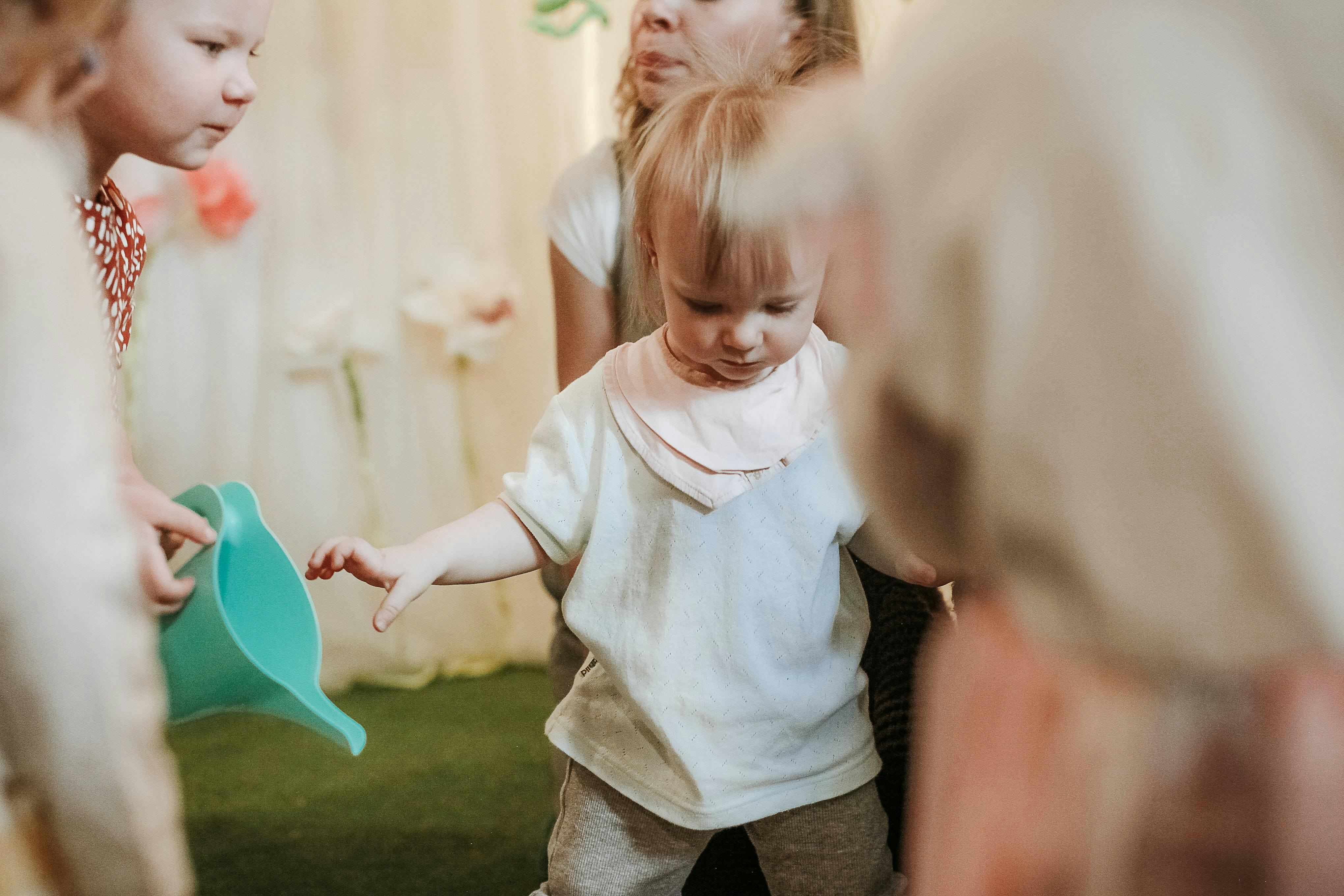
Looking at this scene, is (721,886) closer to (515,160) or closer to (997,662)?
(997,662)

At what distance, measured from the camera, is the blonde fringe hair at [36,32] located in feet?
0.99

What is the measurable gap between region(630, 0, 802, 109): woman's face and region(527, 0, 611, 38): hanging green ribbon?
0.18 m

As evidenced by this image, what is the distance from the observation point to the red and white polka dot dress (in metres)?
0.52

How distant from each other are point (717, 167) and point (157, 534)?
308mm

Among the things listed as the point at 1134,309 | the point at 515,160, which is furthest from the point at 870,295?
the point at 515,160

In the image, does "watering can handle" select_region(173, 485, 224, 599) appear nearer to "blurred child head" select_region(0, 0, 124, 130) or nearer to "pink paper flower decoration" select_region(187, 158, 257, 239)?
"blurred child head" select_region(0, 0, 124, 130)

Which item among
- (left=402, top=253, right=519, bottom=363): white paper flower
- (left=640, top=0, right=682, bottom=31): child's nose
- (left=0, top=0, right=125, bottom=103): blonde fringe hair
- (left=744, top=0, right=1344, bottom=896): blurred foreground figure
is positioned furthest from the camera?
(left=402, top=253, right=519, bottom=363): white paper flower

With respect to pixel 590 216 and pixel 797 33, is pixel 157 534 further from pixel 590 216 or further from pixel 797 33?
pixel 797 33

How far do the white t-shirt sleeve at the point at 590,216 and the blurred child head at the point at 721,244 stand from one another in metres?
0.15

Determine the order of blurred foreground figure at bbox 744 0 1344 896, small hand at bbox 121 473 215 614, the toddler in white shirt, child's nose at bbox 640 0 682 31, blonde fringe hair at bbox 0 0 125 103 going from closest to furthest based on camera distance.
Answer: blurred foreground figure at bbox 744 0 1344 896 → blonde fringe hair at bbox 0 0 125 103 → small hand at bbox 121 473 215 614 → the toddler in white shirt → child's nose at bbox 640 0 682 31

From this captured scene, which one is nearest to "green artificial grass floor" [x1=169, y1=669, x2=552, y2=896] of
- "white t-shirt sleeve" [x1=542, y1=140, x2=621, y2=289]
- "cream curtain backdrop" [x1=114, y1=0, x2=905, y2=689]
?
"cream curtain backdrop" [x1=114, y1=0, x2=905, y2=689]

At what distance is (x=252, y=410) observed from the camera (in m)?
1.21

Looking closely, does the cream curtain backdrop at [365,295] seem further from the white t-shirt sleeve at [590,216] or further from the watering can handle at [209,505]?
the watering can handle at [209,505]

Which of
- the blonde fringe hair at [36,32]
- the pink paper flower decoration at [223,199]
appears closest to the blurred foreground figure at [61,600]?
the blonde fringe hair at [36,32]
